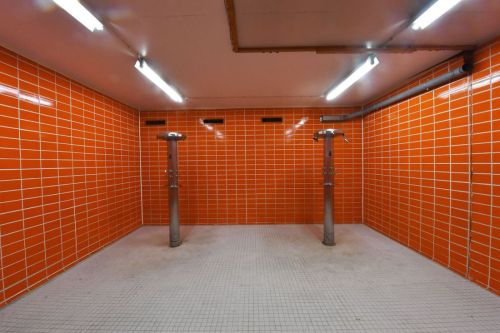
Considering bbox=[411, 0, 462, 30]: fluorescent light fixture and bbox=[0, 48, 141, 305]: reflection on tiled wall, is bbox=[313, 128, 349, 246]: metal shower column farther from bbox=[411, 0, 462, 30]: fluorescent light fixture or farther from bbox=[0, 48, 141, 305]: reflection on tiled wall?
bbox=[0, 48, 141, 305]: reflection on tiled wall

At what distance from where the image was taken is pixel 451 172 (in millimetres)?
2699

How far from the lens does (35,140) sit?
100 inches

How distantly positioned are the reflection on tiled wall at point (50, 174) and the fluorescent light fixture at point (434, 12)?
4417mm

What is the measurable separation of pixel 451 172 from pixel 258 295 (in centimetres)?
309

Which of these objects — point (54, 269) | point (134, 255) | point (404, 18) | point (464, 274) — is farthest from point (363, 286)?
point (54, 269)

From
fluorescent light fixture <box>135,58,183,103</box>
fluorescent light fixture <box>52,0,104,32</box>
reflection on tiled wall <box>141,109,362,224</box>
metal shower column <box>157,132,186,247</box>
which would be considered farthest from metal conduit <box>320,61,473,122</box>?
fluorescent light fixture <box>52,0,104,32</box>

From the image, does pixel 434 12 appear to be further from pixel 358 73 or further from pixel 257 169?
Answer: pixel 257 169

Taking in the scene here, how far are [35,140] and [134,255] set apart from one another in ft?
7.17

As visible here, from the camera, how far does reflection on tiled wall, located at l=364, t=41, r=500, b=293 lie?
2.26 metres

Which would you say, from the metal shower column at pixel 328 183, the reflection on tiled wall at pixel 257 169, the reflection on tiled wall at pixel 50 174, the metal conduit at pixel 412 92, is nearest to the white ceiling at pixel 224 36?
the metal conduit at pixel 412 92

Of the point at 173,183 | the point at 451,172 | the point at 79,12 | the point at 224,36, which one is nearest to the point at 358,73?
the point at 451,172

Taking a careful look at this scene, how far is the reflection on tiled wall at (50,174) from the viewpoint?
2264 mm

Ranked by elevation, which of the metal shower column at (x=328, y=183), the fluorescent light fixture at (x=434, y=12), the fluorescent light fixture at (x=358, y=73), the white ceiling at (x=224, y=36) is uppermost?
the white ceiling at (x=224, y=36)

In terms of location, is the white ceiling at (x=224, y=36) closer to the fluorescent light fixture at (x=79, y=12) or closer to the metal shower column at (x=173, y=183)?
the fluorescent light fixture at (x=79, y=12)
